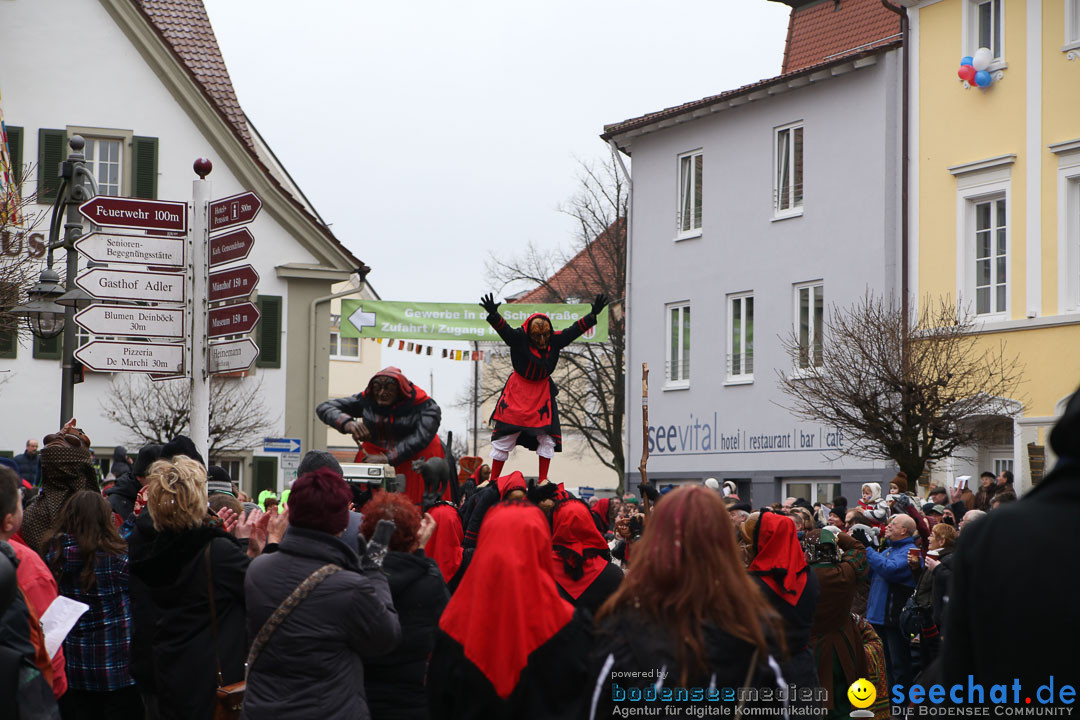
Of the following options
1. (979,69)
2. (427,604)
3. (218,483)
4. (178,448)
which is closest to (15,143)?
(979,69)

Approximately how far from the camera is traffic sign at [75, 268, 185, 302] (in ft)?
34.9

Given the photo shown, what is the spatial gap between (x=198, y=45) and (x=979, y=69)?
64.4 ft

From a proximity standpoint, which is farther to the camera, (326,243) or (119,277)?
(326,243)

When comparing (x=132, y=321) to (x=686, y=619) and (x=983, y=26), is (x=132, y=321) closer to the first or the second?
(x=686, y=619)

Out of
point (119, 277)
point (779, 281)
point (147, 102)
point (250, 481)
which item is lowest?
point (250, 481)

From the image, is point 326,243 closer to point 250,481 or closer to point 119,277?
point 250,481

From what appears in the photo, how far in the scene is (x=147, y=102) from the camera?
1249 inches

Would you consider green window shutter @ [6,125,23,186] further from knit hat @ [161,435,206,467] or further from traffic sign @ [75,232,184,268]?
knit hat @ [161,435,206,467]

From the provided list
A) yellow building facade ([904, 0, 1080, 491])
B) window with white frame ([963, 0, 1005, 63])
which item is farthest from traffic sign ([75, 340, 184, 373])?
window with white frame ([963, 0, 1005, 63])

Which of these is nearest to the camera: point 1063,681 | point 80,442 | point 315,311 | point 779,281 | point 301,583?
point 1063,681

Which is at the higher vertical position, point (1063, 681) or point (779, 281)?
point (779, 281)

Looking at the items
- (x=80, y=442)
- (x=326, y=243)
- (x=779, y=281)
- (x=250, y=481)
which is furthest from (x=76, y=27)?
(x=80, y=442)

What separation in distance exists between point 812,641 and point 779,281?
22.3 meters

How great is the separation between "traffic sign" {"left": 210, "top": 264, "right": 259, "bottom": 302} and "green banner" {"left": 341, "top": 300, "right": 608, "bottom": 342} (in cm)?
2167
